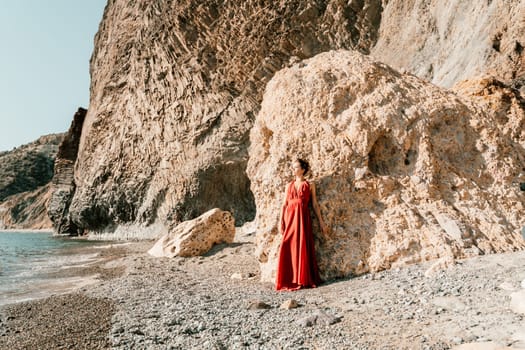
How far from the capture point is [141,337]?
4059mm

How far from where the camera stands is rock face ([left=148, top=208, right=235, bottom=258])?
35.2 ft

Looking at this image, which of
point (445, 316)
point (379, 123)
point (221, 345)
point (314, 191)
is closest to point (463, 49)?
point (379, 123)

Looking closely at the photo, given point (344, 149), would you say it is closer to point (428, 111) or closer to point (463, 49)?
point (428, 111)

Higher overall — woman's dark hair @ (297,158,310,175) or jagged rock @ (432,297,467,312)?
woman's dark hair @ (297,158,310,175)

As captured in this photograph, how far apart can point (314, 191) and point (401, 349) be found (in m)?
3.02

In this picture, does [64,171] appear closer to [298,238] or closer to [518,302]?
[298,238]

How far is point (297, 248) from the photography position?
5.87 metres

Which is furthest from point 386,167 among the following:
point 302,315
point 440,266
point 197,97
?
point 197,97

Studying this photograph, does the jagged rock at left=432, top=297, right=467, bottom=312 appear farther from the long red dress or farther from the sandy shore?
the long red dress

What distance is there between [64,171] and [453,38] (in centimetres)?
3600

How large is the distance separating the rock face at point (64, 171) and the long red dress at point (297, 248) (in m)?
35.5

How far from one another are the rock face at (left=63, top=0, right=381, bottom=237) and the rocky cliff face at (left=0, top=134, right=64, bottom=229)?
1508 inches

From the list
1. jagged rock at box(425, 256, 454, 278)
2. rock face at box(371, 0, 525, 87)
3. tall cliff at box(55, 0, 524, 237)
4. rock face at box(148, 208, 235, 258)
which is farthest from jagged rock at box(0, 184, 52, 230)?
jagged rock at box(425, 256, 454, 278)

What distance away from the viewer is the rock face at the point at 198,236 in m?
10.7
